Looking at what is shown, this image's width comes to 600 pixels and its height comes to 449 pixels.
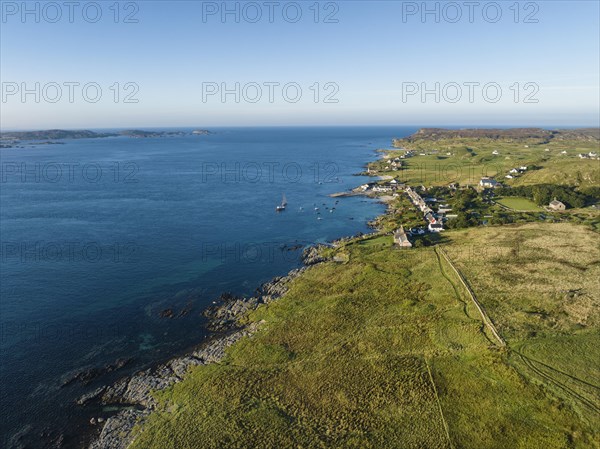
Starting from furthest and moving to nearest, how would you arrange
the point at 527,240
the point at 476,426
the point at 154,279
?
the point at 527,240, the point at 154,279, the point at 476,426

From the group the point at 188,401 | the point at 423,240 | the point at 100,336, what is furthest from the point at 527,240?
the point at 100,336

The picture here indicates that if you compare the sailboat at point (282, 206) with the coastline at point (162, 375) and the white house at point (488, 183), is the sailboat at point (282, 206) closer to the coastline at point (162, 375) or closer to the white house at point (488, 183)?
the coastline at point (162, 375)

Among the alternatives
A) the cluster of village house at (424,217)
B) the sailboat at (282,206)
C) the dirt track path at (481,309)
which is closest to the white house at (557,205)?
the cluster of village house at (424,217)

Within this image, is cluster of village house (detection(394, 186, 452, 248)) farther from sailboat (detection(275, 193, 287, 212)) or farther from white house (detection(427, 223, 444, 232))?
sailboat (detection(275, 193, 287, 212))

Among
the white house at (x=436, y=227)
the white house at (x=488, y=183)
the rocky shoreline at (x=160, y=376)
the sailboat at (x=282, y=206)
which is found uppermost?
the white house at (x=488, y=183)

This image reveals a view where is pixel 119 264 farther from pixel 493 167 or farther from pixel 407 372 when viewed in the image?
pixel 493 167

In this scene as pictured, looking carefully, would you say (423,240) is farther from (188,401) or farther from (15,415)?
(15,415)
